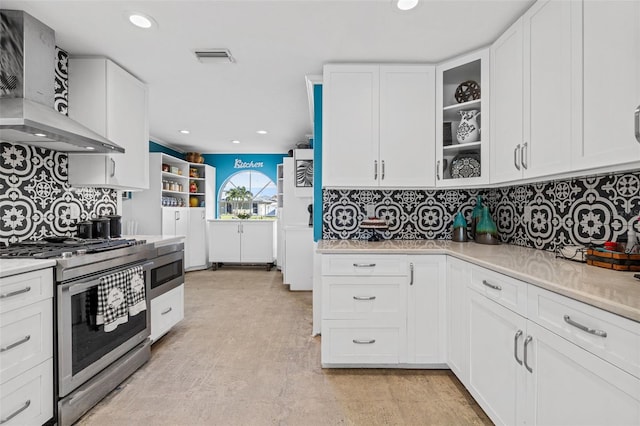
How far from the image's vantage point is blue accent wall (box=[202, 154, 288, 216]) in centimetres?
707

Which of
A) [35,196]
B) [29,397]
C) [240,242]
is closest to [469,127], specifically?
[29,397]

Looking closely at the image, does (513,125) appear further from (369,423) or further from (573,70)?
(369,423)

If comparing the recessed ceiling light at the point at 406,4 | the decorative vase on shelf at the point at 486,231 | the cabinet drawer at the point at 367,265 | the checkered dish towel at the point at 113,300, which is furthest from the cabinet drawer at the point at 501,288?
the checkered dish towel at the point at 113,300

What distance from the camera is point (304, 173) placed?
471cm

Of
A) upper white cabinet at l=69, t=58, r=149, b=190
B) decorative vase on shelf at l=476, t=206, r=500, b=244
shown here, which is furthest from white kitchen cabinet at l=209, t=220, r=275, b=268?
decorative vase on shelf at l=476, t=206, r=500, b=244

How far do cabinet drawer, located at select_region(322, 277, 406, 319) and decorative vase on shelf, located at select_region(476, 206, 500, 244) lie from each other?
0.79 m

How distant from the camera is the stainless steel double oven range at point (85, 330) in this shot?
171 cm

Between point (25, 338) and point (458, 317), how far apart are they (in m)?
2.35

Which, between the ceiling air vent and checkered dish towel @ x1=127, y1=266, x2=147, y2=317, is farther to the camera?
the ceiling air vent

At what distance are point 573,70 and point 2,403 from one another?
9.84 ft

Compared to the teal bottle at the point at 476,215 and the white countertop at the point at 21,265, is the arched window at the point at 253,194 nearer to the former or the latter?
the teal bottle at the point at 476,215

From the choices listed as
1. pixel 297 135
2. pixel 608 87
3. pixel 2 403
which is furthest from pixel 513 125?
pixel 297 135

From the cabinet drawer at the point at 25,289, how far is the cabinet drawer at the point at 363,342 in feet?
5.28

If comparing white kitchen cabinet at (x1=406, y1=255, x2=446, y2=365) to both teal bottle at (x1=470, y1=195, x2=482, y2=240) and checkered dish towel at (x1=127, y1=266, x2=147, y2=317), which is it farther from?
checkered dish towel at (x1=127, y1=266, x2=147, y2=317)
